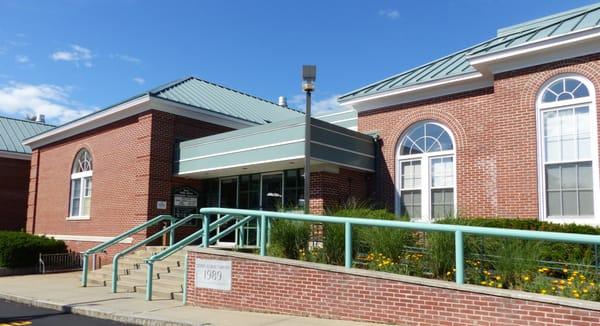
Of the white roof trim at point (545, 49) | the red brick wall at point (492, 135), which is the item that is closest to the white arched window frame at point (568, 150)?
the red brick wall at point (492, 135)

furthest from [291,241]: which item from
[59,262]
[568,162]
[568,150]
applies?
[59,262]

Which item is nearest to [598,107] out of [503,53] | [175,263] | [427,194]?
[503,53]

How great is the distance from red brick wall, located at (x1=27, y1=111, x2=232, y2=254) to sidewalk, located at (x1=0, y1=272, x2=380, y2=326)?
3.73 meters

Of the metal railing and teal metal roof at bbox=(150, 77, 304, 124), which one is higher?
teal metal roof at bbox=(150, 77, 304, 124)

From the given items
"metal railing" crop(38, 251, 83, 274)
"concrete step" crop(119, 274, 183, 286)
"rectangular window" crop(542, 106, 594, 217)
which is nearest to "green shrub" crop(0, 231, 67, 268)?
"metal railing" crop(38, 251, 83, 274)

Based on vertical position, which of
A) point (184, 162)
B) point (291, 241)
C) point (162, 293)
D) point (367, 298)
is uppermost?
point (184, 162)

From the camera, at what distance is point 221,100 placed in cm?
2202

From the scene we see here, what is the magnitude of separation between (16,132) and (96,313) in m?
24.3

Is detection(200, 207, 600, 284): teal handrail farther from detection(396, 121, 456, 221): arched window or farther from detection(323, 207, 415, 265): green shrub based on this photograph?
detection(396, 121, 456, 221): arched window

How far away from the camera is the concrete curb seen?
912cm

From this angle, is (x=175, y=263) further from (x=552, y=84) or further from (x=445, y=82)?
(x=552, y=84)

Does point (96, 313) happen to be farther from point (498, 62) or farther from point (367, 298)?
point (498, 62)

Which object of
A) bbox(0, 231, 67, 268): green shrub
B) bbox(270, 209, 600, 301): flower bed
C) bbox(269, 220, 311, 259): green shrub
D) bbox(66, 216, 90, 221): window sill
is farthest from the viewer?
bbox(66, 216, 90, 221): window sill

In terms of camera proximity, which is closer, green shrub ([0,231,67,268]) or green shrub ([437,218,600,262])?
green shrub ([437,218,600,262])
